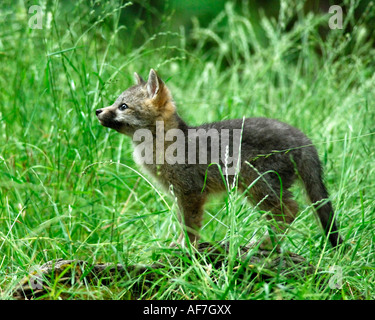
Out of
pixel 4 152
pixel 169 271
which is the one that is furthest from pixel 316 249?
pixel 4 152

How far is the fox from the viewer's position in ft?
11.7

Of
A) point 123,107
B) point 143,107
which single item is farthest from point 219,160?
point 123,107

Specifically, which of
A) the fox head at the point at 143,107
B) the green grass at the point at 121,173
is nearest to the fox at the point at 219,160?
the fox head at the point at 143,107

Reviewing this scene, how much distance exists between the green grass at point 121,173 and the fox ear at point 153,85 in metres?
0.15

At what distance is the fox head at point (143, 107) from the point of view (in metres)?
3.69

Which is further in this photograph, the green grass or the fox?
the fox

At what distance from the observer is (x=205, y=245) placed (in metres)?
3.26

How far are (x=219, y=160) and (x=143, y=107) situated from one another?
2.27 feet

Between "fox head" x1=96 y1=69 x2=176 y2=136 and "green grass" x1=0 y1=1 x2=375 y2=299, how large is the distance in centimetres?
18

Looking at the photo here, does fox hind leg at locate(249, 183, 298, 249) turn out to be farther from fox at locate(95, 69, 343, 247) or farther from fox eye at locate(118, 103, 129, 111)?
fox eye at locate(118, 103, 129, 111)

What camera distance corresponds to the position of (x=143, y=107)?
3.77m

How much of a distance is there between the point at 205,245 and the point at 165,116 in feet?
3.58

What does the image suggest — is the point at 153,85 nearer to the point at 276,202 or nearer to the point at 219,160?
the point at 219,160

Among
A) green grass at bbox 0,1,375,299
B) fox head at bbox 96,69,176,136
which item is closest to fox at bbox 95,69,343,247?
fox head at bbox 96,69,176,136
